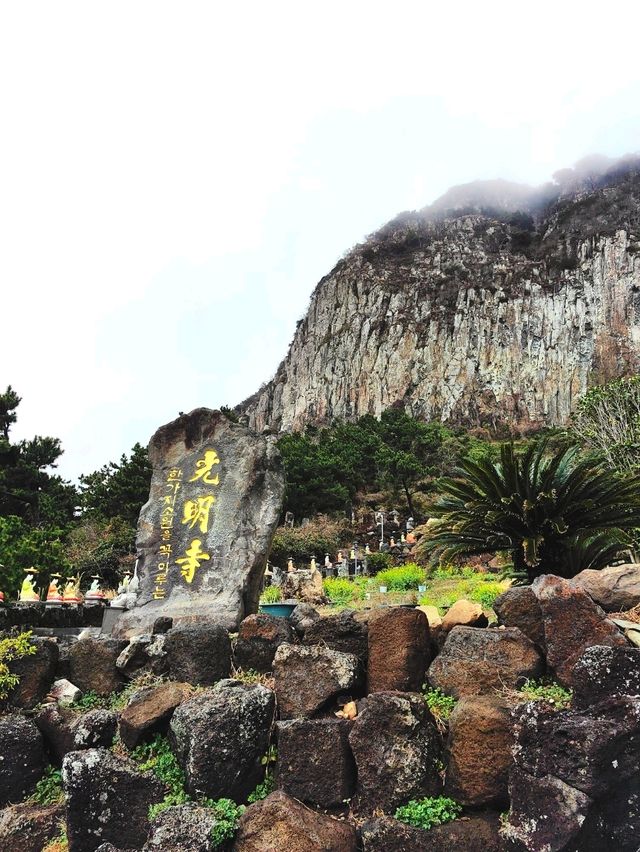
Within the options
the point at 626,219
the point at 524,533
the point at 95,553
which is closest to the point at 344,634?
the point at 524,533

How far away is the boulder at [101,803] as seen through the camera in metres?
3.58

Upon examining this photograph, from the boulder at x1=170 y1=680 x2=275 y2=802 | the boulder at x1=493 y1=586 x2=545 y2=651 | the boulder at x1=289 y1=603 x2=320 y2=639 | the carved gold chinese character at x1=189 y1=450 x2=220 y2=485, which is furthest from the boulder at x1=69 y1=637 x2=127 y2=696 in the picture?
the boulder at x1=493 y1=586 x2=545 y2=651

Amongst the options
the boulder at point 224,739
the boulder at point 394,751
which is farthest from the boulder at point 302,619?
the boulder at point 394,751

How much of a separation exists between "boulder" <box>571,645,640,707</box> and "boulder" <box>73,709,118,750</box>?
3017 mm

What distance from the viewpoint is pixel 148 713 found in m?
4.21

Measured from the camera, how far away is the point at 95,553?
62.8ft

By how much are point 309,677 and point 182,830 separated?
109 cm

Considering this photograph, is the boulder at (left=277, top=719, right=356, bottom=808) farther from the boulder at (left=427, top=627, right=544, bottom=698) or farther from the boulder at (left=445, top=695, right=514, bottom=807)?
the boulder at (left=427, top=627, right=544, bottom=698)

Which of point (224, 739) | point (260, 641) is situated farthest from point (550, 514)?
point (224, 739)

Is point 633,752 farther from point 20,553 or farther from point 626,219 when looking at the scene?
point 626,219

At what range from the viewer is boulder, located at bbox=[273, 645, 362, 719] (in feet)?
12.9

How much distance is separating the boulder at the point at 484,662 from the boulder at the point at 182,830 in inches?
61.2

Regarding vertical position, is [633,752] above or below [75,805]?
above

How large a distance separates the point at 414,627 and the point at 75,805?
7.43 ft
